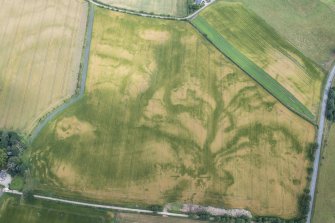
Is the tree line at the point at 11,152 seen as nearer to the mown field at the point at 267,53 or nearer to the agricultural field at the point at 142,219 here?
the agricultural field at the point at 142,219

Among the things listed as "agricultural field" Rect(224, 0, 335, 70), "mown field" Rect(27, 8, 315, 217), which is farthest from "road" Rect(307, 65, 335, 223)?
"agricultural field" Rect(224, 0, 335, 70)

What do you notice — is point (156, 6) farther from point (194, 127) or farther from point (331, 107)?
point (331, 107)

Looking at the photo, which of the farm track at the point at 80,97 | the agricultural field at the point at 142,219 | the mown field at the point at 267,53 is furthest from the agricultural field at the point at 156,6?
the agricultural field at the point at 142,219

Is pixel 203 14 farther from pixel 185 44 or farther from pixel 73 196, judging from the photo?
pixel 73 196

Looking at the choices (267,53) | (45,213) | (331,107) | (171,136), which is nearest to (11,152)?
(45,213)

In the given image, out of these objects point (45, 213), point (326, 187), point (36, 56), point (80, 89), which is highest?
point (36, 56)
